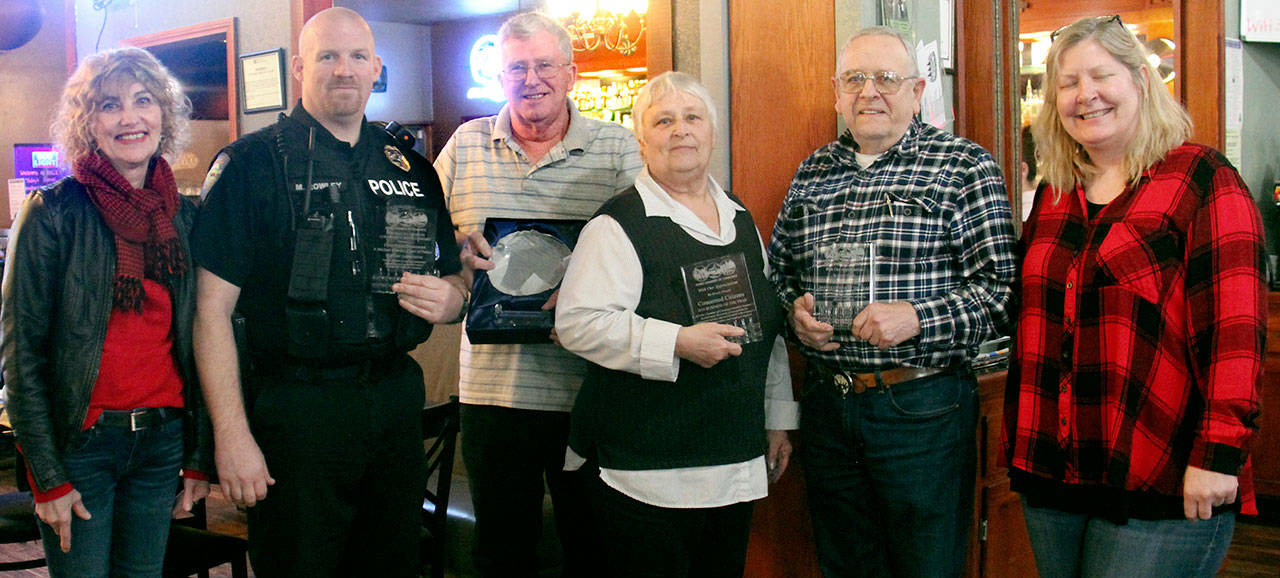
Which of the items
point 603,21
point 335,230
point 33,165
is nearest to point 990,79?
point 335,230

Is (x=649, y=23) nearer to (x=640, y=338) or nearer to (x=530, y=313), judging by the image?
(x=530, y=313)

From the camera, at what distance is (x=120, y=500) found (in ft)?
6.51

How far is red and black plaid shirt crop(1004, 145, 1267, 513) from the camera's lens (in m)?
1.57

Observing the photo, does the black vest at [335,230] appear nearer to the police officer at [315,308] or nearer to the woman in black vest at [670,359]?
the police officer at [315,308]

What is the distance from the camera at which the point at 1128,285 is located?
164 centimetres

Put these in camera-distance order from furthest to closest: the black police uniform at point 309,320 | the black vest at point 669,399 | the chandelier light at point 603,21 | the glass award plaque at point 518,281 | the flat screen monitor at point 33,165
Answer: the chandelier light at point 603,21
the flat screen monitor at point 33,165
the glass award plaque at point 518,281
the black vest at point 669,399
the black police uniform at point 309,320

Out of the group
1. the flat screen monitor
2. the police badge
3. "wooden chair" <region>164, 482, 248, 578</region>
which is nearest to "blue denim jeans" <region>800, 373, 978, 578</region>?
the police badge

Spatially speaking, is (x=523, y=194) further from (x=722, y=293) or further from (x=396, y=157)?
(x=722, y=293)

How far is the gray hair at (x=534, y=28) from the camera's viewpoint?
7.30ft

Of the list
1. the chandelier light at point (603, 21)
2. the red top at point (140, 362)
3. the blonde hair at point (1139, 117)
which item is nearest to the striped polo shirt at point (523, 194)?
the red top at point (140, 362)

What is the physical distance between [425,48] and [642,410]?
883cm

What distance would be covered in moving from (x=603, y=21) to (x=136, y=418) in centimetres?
568

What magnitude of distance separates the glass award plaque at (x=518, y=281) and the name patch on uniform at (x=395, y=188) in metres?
0.22

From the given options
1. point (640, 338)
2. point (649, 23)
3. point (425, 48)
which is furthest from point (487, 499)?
point (425, 48)
